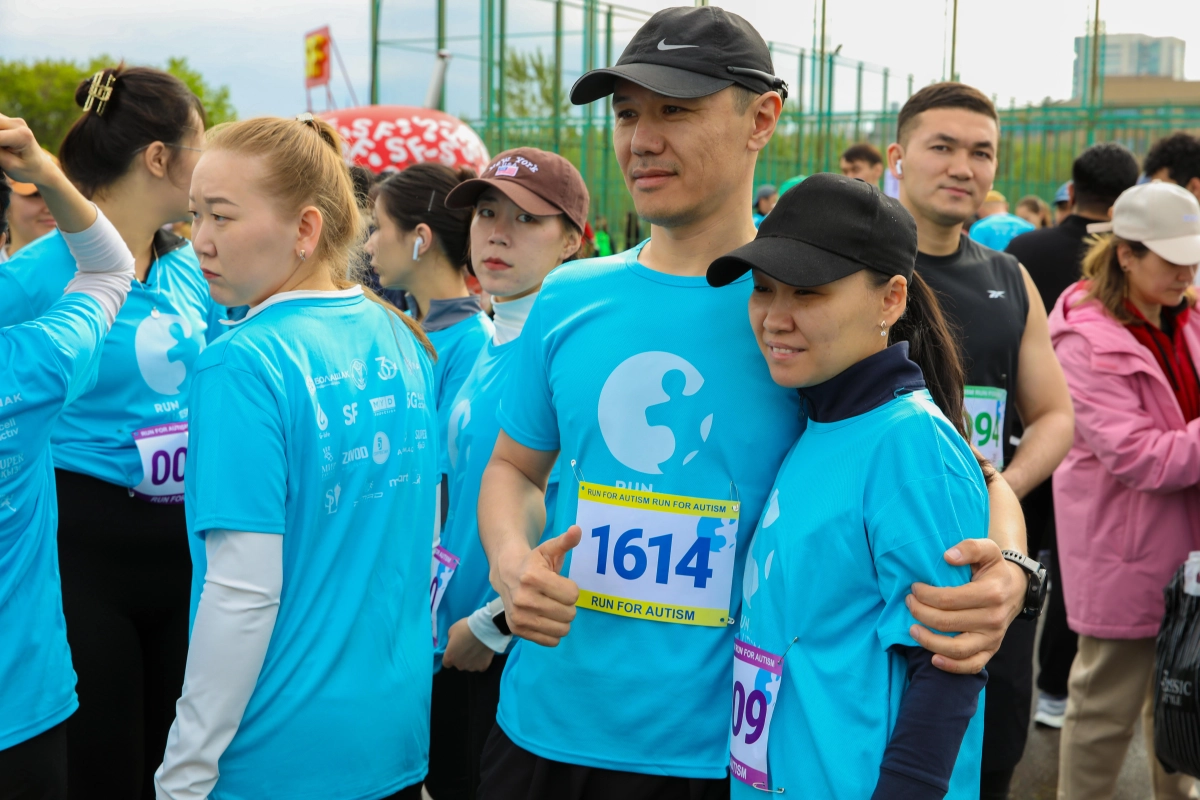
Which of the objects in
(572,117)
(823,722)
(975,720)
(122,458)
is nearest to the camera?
(823,722)

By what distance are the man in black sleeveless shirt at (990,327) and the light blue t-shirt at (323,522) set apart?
1.63m

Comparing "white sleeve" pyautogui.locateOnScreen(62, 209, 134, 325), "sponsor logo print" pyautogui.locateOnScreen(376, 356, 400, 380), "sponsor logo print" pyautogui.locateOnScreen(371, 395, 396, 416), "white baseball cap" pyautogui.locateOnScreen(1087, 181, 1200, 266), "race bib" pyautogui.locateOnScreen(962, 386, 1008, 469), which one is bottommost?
"race bib" pyautogui.locateOnScreen(962, 386, 1008, 469)

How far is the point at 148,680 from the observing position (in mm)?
2922

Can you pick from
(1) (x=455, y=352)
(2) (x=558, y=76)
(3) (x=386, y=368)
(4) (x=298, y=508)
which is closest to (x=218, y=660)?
(4) (x=298, y=508)

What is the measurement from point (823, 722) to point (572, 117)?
14.7 metres

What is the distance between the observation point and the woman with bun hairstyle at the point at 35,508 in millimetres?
2072

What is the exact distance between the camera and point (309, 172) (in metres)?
2.14

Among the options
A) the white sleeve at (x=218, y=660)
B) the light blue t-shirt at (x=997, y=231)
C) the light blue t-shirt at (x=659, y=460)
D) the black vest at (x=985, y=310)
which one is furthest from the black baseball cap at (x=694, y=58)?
the light blue t-shirt at (x=997, y=231)

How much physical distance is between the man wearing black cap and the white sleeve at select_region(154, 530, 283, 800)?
1.43 feet

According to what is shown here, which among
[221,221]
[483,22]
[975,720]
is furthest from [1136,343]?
[483,22]

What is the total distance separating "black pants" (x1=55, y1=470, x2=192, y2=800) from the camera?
2.71 metres

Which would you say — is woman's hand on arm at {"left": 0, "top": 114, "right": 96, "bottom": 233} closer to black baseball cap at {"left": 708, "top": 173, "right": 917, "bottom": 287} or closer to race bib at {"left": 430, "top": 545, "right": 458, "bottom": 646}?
race bib at {"left": 430, "top": 545, "right": 458, "bottom": 646}

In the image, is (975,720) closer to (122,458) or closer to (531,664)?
(531,664)

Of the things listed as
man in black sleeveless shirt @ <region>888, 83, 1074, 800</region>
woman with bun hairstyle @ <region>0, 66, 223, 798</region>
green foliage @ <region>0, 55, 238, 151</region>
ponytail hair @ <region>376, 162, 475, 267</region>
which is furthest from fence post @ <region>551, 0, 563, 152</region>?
green foliage @ <region>0, 55, 238, 151</region>
